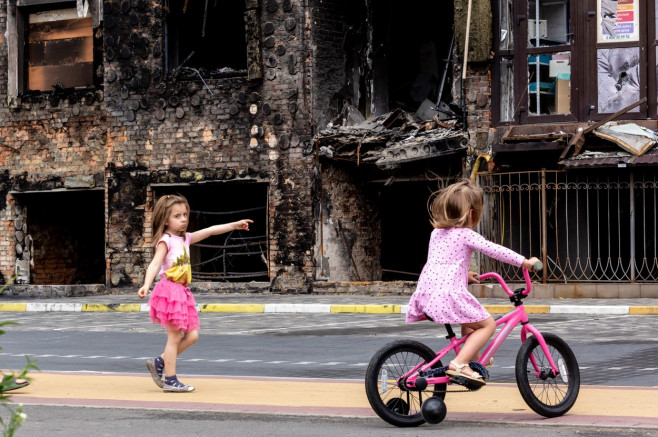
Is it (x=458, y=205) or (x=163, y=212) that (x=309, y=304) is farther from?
(x=458, y=205)

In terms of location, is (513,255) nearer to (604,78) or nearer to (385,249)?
(604,78)

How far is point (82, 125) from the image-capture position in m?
25.4

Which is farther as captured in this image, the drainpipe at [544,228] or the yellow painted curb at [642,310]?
the drainpipe at [544,228]

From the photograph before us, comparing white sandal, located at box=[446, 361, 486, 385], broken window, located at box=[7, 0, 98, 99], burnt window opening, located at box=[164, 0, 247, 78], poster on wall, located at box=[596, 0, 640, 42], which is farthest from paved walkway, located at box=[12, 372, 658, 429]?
broken window, located at box=[7, 0, 98, 99]

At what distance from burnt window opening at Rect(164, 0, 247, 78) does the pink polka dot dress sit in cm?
1737

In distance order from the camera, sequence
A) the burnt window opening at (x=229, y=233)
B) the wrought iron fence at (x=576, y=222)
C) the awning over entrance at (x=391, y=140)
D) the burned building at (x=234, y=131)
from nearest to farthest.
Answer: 1. the wrought iron fence at (x=576, y=222)
2. the awning over entrance at (x=391, y=140)
3. the burned building at (x=234, y=131)
4. the burnt window opening at (x=229, y=233)

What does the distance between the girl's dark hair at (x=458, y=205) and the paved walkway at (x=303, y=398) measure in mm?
1199

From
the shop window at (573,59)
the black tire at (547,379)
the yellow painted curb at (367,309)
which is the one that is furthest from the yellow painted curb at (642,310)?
the black tire at (547,379)

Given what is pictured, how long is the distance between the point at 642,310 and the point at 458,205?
36.8 feet

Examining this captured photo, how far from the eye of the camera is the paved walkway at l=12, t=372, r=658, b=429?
740cm

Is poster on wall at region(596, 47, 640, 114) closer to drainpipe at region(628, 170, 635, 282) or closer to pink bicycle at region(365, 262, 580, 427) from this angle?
drainpipe at region(628, 170, 635, 282)

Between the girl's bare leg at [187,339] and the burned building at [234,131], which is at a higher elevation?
the burned building at [234,131]

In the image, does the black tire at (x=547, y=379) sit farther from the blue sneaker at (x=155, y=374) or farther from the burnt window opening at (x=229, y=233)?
the burnt window opening at (x=229, y=233)

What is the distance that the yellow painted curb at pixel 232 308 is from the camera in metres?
19.7
